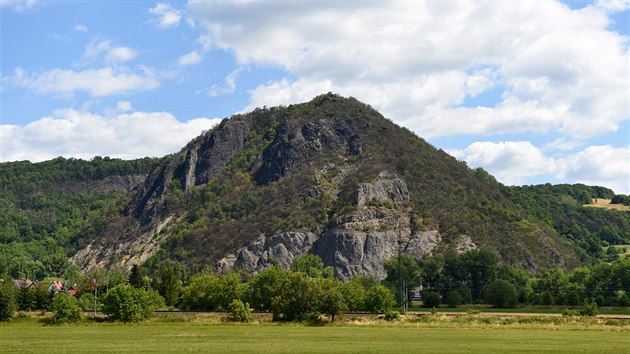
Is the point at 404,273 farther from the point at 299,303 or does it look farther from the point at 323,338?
the point at 323,338

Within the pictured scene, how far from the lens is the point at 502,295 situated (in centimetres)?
15138

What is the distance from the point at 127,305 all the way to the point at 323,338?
42702 mm

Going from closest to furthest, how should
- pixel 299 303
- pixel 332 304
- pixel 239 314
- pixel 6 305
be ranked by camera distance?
pixel 332 304 < pixel 239 314 < pixel 299 303 < pixel 6 305

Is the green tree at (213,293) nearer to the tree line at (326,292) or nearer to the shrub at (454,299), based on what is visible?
the tree line at (326,292)

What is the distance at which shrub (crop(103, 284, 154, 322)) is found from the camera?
360 ft

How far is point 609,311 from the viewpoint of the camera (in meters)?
133

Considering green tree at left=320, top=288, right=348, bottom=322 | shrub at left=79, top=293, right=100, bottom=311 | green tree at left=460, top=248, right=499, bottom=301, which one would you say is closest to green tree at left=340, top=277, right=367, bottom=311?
green tree at left=320, top=288, right=348, bottom=322

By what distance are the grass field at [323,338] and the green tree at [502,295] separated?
46509 mm

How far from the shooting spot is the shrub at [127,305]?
10988 centimetres

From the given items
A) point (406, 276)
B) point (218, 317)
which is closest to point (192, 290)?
point (218, 317)

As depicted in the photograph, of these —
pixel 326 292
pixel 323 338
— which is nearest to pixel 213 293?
pixel 326 292

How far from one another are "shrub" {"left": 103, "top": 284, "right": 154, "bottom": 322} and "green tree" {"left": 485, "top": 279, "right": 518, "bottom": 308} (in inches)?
2865

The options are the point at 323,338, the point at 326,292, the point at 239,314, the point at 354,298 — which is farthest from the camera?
the point at 354,298

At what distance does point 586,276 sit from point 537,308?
3327cm
